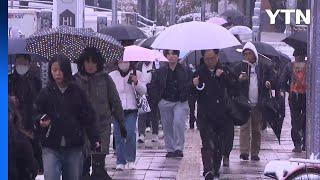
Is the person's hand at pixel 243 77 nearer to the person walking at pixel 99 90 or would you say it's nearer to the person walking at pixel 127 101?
the person walking at pixel 127 101

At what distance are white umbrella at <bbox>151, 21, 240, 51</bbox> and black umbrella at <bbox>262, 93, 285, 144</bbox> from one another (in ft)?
6.89

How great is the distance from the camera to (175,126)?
12.0 metres

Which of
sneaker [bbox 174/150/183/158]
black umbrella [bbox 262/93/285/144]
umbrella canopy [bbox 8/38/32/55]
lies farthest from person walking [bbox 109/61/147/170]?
black umbrella [bbox 262/93/285/144]

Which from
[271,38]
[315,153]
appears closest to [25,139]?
[315,153]

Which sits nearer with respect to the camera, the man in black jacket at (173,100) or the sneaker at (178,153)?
the man in black jacket at (173,100)

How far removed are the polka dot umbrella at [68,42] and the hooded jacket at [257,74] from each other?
111 inches

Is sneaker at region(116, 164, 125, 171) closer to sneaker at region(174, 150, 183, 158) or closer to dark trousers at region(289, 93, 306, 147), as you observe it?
sneaker at region(174, 150, 183, 158)

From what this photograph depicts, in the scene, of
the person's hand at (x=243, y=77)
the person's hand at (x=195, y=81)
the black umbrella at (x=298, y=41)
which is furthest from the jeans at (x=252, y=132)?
the person's hand at (x=195, y=81)

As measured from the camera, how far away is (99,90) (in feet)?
29.7

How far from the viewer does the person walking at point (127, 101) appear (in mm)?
10719

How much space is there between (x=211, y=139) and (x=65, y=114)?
9.69 ft

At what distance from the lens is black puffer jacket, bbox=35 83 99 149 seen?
7391 millimetres

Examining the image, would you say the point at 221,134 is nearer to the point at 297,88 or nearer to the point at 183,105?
the point at 183,105

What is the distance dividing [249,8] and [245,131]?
23.6 m
